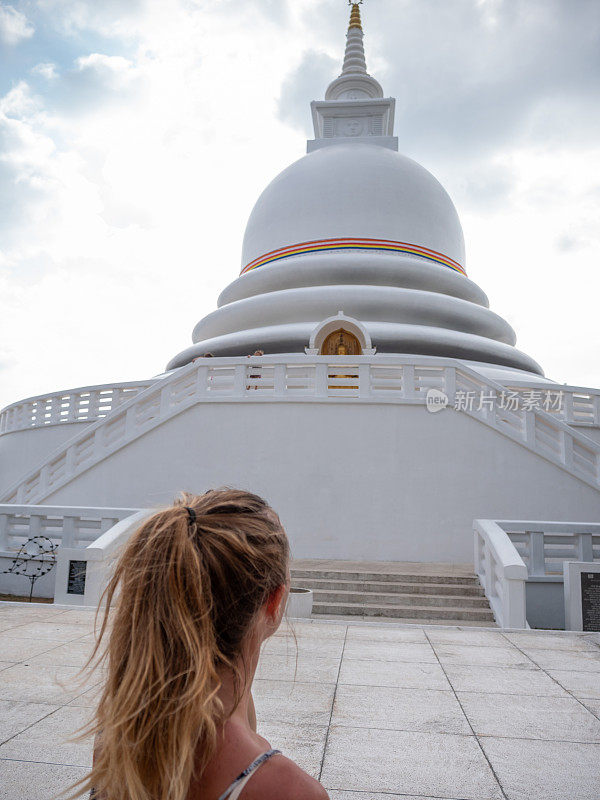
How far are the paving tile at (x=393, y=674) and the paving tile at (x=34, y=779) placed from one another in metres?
2.42

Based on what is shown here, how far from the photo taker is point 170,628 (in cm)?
129

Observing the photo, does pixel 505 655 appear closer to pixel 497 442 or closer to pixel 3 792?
pixel 3 792

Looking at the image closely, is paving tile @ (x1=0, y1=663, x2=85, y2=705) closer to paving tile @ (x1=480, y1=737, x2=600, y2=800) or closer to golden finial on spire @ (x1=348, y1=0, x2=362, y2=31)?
paving tile @ (x1=480, y1=737, x2=600, y2=800)

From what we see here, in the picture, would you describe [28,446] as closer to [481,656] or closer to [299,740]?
[481,656]

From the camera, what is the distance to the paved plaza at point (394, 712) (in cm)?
323

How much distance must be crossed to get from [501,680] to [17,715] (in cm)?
368

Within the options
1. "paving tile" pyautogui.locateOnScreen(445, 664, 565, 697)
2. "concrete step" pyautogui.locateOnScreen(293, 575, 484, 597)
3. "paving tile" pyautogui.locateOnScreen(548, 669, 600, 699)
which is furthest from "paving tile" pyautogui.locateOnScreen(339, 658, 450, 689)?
"concrete step" pyautogui.locateOnScreen(293, 575, 484, 597)

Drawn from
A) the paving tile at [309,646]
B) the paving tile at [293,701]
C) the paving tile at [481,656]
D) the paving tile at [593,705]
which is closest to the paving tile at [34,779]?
the paving tile at [293,701]

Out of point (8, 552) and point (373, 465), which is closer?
point (8, 552)

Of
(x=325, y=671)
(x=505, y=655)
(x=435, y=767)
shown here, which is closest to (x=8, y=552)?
(x=325, y=671)

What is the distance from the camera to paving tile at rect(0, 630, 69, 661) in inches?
219

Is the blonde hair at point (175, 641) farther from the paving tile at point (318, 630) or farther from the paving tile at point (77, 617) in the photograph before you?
the paving tile at point (77, 617)

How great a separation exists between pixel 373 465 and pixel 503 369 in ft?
Result: 25.3

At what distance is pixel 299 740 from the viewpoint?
3.76m
